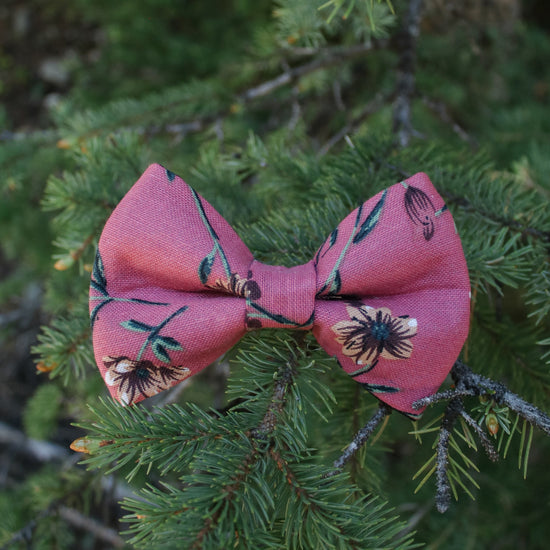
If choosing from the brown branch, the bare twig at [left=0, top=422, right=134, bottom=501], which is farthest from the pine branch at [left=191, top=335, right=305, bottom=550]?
the bare twig at [left=0, top=422, right=134, bottom=501]

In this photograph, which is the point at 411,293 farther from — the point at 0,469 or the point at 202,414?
the point at 0,469

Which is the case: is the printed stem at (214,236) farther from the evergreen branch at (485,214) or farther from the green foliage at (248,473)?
the evergreen branch at (485,214)

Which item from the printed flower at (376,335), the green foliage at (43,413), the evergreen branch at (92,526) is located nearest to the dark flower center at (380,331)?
the printed flower at (376,335)

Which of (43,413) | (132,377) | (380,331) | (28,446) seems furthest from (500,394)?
(28,446)

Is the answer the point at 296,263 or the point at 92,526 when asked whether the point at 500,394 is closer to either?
the point at 296,263

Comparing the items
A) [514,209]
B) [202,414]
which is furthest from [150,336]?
[514,209]

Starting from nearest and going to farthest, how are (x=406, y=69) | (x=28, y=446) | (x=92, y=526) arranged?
(x=406, y=69), (x=92, y=526), (x=28, y=446)
